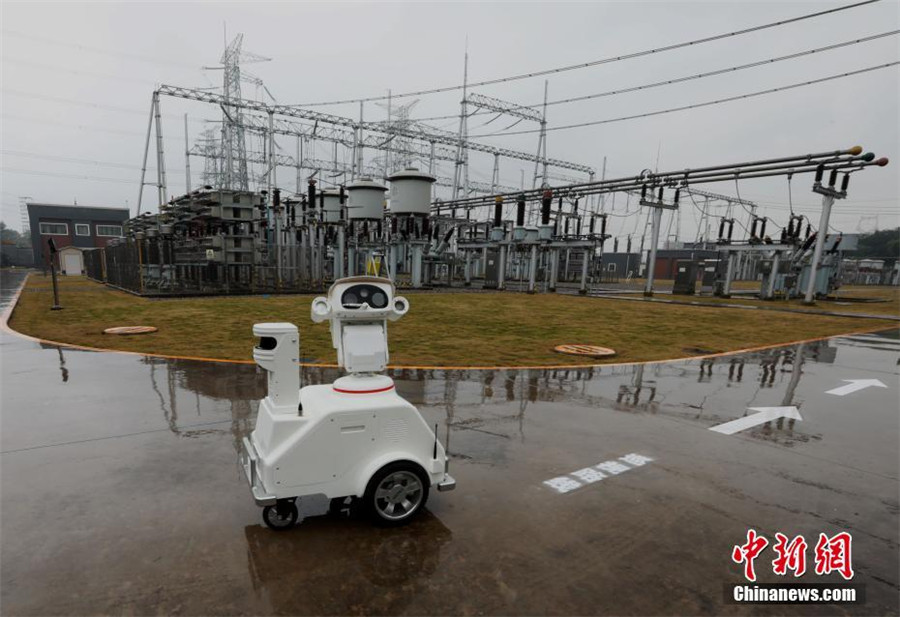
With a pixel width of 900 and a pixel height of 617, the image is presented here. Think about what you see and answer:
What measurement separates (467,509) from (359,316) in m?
1.77

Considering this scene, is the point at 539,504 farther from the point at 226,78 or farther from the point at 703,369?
the point at 226,78

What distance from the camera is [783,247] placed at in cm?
2312

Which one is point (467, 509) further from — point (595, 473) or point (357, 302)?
point (357, 302)

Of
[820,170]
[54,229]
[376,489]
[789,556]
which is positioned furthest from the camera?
[54,229]

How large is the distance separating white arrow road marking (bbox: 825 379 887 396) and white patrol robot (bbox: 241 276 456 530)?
7528 mm

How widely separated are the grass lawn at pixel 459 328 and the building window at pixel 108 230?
163ft

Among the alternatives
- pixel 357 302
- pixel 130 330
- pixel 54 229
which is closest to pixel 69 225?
pixel 54 229

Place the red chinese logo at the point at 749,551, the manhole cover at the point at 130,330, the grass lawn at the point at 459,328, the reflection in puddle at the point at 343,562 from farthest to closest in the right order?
the manhole cover at the point at 130,330 < the grass lawn at the point at 459,328 < the red chinese logo at the point at 749,551 < the reflection in puddle at the point at 343,562

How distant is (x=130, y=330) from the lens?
33.8ft

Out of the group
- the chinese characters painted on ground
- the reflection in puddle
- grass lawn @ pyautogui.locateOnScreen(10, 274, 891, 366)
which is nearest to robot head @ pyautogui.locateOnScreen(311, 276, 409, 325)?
the reflection in puddle

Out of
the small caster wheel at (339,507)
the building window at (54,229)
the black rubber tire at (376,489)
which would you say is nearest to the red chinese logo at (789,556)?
the black rubber tire at (376,489)

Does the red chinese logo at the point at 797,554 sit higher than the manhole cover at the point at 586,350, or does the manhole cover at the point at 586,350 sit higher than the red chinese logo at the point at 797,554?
the red chinese logo at the point at 797,554

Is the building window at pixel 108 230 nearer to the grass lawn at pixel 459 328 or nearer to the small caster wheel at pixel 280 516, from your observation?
the grass lawn at pixel 459 328

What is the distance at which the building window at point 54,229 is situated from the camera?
2178 inches
